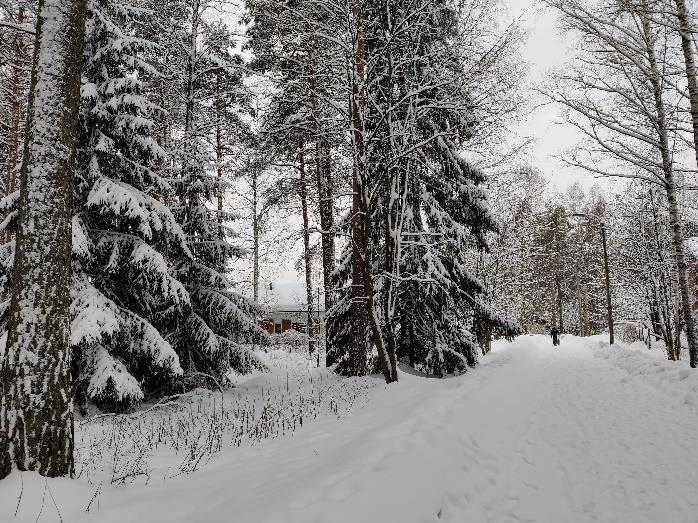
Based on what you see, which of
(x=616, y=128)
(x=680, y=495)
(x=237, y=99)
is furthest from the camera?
(x=237, y=99)

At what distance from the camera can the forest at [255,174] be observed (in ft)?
13.5

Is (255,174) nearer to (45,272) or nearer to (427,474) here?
(45,272)

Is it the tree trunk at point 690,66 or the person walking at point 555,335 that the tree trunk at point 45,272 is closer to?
the tree trunk at point 690,66

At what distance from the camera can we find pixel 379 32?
955 centimetres

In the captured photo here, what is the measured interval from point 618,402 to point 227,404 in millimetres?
8432

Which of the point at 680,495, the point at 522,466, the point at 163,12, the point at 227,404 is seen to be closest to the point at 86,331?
the point at 227,404

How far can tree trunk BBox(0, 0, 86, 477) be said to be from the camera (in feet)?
12.0

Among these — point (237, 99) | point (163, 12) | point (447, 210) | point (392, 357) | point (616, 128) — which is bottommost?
point (392, 357)

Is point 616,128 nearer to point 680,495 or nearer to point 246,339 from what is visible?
point 680,495

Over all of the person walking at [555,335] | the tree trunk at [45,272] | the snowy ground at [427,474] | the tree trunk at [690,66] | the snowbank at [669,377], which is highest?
the tree trunk at [690,66]

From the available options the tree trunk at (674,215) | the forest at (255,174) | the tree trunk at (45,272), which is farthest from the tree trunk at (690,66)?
the tree trunk at (45,272)

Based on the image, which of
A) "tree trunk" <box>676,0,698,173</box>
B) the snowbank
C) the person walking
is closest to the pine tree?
the snowbank

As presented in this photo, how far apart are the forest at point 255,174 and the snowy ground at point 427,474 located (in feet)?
1.42

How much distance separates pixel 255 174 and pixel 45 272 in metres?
12.6
